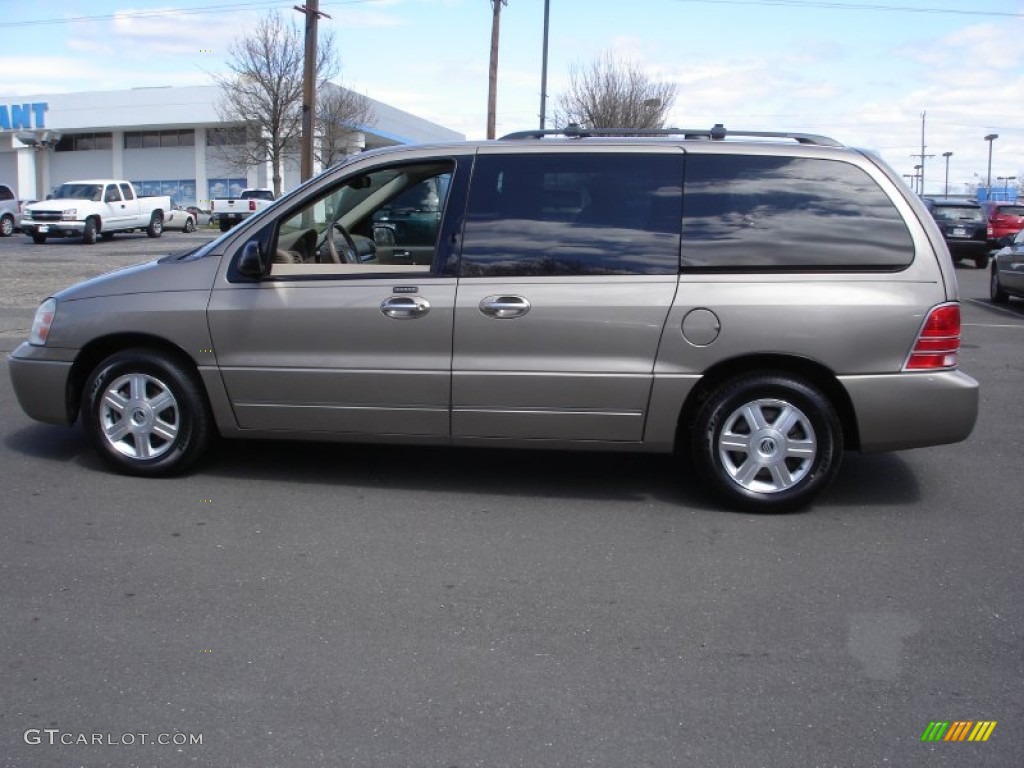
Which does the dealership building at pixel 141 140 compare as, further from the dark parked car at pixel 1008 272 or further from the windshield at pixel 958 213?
the dark parked car at pixel 1008 272

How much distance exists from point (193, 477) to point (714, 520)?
117 inches

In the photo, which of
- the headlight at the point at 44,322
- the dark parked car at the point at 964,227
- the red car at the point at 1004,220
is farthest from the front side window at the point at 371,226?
the red car at the point at 1004,220

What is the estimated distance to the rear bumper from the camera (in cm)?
503

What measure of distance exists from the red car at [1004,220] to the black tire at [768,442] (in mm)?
25040

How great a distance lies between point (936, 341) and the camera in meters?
5.02

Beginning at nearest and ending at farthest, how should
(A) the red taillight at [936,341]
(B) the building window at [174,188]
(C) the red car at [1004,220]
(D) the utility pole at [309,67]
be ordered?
(A) the red taillight at [936,341] → (D) the utility pole at [309,67] → (C) the red car at [1004,220] → (B) the building window at [174,188]

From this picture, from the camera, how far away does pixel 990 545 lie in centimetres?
481

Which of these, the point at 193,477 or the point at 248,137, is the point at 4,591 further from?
the point at 248,137

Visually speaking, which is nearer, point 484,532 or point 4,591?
point 4,591

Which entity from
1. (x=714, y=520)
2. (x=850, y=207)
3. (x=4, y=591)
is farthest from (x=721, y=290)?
(x=4, y=591)

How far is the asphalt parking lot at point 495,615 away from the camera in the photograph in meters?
3.08

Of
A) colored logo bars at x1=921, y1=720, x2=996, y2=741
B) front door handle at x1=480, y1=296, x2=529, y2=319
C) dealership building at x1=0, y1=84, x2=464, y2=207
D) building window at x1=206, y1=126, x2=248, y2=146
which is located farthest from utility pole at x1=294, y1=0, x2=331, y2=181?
dealership building at x1=0, y1=84, x2=464, y2=207

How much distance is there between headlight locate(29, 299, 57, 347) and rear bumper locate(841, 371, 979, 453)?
446 centimetres

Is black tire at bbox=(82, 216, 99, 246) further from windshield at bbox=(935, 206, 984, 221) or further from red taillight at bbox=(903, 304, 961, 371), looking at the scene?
red taillight at bbox=(903, 304, 961, 371)
